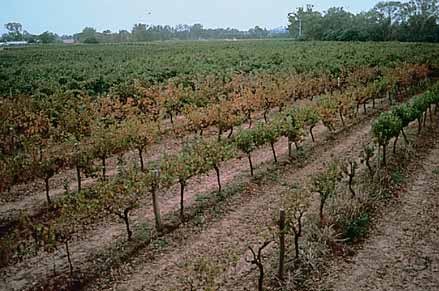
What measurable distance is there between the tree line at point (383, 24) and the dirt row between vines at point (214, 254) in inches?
2900

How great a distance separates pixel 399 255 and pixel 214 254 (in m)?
4.35

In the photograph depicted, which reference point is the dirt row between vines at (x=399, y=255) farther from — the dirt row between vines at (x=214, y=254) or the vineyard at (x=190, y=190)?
the dirt row between vines at (x=214, y=254)

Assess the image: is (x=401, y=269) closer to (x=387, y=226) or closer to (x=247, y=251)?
(x=387, y=226)

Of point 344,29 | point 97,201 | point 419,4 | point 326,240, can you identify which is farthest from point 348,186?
point 419,4

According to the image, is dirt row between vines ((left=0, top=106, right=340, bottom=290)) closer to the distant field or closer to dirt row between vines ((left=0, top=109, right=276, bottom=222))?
dirt row between vines ((left=0, top=109, right=276, bottom=222))

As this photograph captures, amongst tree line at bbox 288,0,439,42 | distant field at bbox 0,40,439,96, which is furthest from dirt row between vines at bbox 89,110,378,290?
tree line at bbox 288,0,439,42

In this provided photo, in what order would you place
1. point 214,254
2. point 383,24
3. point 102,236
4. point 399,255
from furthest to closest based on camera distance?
point 383,24 → point 102,236 → point 214,254 → point 399,255

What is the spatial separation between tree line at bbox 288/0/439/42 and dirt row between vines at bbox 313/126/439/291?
7267 centimetres

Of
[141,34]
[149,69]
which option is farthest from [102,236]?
[141,34]

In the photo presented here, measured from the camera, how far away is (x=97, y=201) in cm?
1086

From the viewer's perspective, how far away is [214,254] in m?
11.2

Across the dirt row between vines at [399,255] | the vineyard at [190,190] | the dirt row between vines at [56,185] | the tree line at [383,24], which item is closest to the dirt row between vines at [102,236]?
the vineyard at [190,190]

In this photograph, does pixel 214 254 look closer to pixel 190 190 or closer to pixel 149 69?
pixel 190 190

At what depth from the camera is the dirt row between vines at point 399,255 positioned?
993 cm
